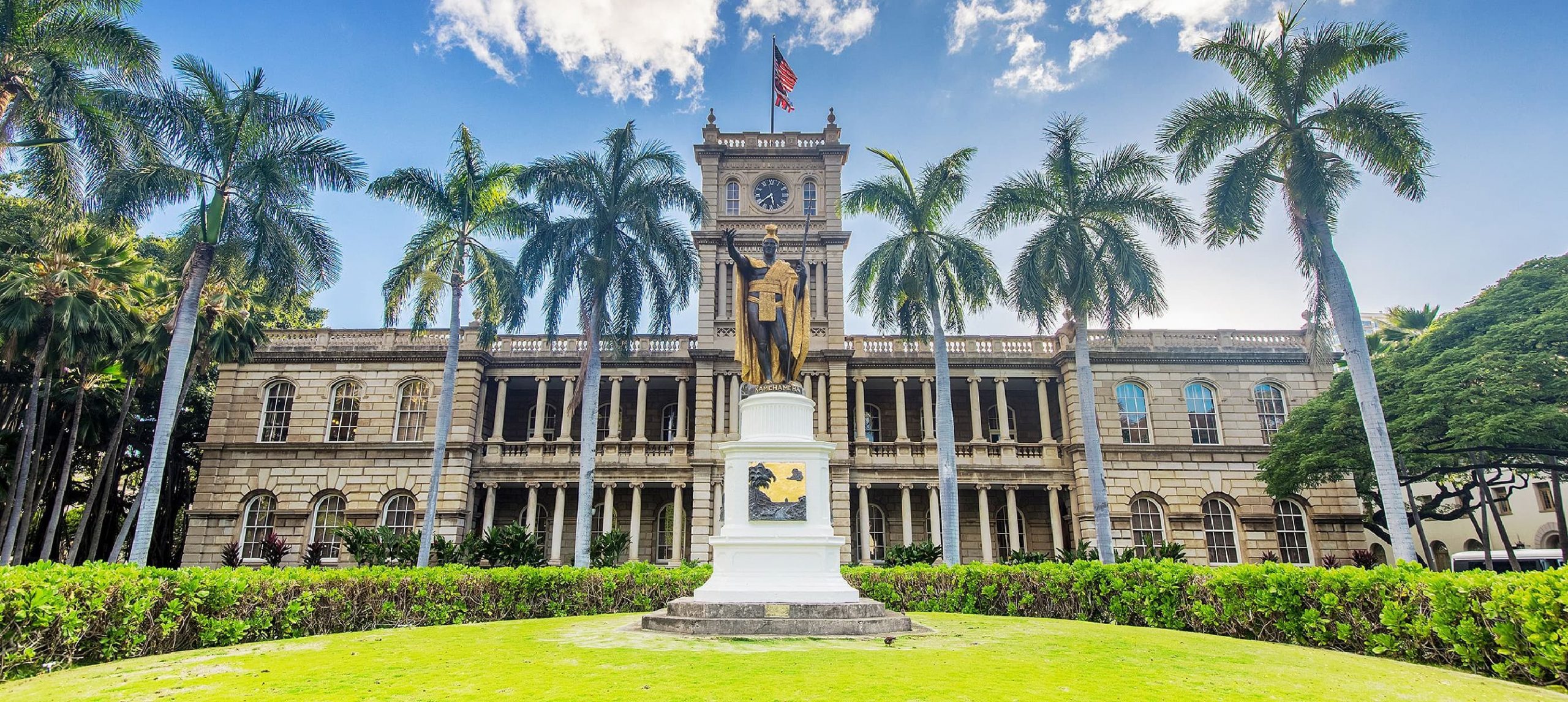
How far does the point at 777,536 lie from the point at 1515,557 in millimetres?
27676

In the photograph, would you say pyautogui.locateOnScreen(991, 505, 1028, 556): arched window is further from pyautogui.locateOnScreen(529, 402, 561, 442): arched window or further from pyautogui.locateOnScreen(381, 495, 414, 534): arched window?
pyautogui.locateOnScreen(381, 495, 414, 534): arched window

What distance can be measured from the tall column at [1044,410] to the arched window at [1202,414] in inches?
173

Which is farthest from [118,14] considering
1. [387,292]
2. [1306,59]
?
[1306,59]

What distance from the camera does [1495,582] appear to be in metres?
6.85

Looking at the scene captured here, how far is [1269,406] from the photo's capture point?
26.4 m

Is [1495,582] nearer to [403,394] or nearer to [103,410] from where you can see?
[403,394]

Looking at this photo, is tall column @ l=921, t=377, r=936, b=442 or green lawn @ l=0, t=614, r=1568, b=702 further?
tall column @ l=921, t=377, r=936, b=442

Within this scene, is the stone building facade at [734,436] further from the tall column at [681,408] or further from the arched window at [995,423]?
the arched window at [995,423]

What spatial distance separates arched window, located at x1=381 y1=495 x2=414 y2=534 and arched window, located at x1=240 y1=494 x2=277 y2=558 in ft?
11.0

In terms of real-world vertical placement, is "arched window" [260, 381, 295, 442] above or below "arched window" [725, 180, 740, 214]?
below

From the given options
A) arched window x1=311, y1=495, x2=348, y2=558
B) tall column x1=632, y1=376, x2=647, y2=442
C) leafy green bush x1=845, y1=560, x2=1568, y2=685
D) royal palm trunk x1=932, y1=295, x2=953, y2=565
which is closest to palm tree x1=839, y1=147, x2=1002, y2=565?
royal palm trunk x1=932, y1=295, x2=953, y2=565

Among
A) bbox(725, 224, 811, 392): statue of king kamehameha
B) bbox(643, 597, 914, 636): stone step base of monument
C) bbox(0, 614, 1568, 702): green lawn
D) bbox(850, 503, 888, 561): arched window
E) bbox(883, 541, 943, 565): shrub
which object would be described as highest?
bbox(725, 224, 811, 392): statue of king kamehameha

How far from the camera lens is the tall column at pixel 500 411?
2642 centimetres

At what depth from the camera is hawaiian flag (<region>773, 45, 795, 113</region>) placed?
1004 inches
